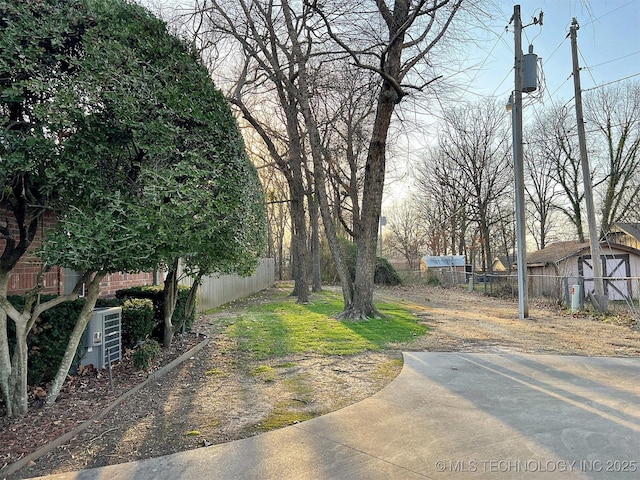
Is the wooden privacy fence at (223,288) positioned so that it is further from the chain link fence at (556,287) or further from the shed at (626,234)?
the shed at (626,234)

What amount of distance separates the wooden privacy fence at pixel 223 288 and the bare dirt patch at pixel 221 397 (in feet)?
11.4

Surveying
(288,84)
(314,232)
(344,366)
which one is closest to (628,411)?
A: (344,366)

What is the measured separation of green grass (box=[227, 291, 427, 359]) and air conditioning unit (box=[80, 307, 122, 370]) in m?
1.91

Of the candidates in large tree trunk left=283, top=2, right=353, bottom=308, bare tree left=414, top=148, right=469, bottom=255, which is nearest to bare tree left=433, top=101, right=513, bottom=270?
bare tree left=414, top=148, right=469, bottom=255

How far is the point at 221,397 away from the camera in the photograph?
160 inches

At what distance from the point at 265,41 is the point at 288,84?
58.7 inches

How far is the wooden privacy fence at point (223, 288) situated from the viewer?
37.6ft

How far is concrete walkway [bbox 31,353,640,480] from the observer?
2531 millimetres

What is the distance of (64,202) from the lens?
3.41 metres

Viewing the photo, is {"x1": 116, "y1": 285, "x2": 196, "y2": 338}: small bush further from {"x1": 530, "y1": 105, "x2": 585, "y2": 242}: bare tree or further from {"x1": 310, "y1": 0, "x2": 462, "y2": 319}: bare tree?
{"x1": 530, "y1": 105, "x2": 585, "y2": 242}: bare tree

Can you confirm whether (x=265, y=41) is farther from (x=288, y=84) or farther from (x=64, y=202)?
(x=64, y=202)

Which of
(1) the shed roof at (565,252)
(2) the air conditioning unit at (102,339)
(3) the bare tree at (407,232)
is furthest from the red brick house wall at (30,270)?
(3) the bare tree at (407,232)

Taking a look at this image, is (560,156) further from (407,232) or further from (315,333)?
(315,333)

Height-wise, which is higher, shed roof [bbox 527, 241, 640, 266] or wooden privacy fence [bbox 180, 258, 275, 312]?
shed roof [bbox 527, 241, 640, 266]
